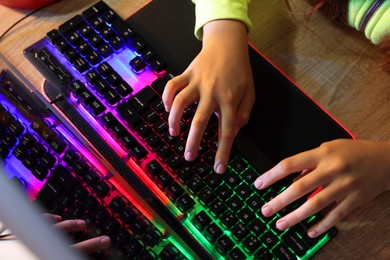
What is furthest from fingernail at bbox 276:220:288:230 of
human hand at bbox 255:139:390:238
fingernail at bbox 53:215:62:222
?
fingernail at bbox 53:215:62:222

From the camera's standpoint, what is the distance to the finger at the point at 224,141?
1.89ft

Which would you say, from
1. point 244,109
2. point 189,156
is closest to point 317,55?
point 244,109

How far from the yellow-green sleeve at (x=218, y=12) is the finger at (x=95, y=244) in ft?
1.02

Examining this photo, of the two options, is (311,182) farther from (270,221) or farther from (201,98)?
(201,98)

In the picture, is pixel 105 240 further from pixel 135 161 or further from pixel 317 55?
pixel 317 55

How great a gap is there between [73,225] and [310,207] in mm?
267

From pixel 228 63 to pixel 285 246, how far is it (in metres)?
0.25

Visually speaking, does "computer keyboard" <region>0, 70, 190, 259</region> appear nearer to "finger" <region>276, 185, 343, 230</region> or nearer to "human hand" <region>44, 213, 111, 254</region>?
"human hand" <region>44, 213, 111, 254</region>

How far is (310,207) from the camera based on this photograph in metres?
0.56

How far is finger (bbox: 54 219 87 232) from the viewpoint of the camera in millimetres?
502

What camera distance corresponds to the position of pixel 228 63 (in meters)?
0.64

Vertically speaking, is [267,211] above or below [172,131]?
below

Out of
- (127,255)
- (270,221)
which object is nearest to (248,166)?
(270,221)

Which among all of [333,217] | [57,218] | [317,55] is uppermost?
[57,218]
